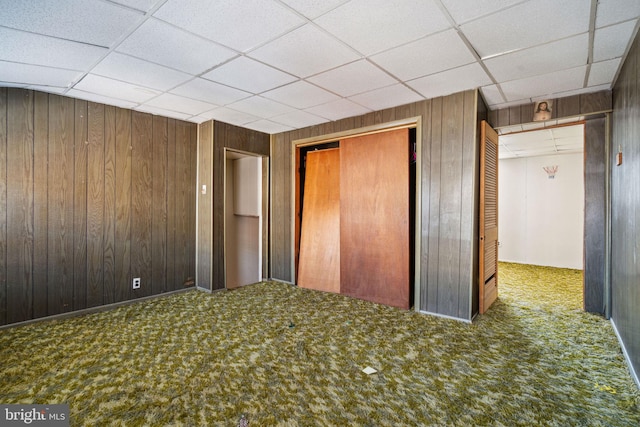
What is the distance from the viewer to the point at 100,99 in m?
3.61

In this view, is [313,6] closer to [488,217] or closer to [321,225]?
[488,217]

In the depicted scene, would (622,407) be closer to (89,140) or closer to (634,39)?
(634,39)

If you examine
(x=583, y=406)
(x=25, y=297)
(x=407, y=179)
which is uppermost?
(x=407, y=179)

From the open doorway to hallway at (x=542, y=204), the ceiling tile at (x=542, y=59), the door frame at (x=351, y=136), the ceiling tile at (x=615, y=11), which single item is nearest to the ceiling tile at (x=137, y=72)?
the door frame at (x=351, y=136)

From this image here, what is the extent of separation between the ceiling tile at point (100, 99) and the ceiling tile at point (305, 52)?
2.12 meters

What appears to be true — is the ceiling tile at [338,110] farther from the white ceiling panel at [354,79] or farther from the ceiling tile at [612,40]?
the ceiling tile at [612,40]

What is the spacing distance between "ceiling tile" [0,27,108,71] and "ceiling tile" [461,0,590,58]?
290cm

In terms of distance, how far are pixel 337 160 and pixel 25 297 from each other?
4024 millimetres

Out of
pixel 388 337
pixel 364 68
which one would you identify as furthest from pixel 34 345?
pixel 364 68

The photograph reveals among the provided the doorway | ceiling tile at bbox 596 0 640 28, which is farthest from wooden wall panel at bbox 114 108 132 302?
ceiling tile at bbox 596 0 640 28

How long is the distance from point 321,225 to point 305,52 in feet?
9.09

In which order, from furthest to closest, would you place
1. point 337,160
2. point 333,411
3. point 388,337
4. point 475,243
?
point 337,160, point 475,243, point 388,337, point 333,411

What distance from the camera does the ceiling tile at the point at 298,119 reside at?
Result: 13.8 feet

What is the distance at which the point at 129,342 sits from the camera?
2.82 metres
